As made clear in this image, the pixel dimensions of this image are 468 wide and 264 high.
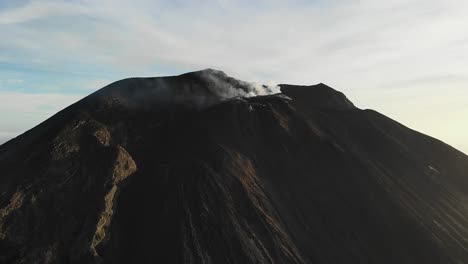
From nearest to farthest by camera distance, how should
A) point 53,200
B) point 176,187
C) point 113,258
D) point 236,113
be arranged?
point 113,258
point 53,200
point 176,187
point 236,113

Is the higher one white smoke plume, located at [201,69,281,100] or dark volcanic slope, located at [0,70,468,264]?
white smoke plume, located at [201,69,281,100]

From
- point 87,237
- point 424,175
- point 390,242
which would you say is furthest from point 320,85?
point 87,237

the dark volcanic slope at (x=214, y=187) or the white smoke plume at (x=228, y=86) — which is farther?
the white smoke plume at (x=228, y=86)

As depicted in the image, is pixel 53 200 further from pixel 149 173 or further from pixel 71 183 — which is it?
pixel 149 173

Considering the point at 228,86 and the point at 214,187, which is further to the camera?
the point at 228,86

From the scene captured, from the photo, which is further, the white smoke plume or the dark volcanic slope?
the white smoke plume

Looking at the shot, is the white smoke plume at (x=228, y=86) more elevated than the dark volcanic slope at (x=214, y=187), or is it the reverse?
the white smoke plume at (x=228, y=86)

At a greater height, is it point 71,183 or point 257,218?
point 71,183

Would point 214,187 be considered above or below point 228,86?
below
